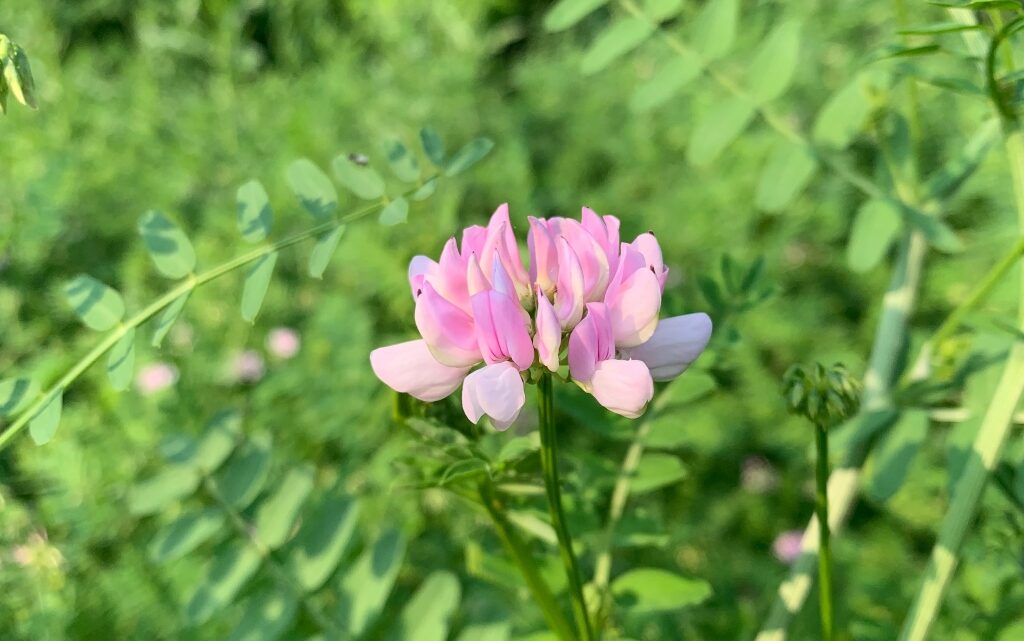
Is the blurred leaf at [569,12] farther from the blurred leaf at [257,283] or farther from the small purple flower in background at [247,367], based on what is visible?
the small purple flower in background at [247,367]

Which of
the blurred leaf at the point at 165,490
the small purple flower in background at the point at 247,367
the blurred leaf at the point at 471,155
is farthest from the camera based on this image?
the small purple flower in background at the point at 247,367

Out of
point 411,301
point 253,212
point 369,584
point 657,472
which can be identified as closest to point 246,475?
point 369,584

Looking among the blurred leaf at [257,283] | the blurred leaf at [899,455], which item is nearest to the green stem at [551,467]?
the blurred leaf at [257,283]

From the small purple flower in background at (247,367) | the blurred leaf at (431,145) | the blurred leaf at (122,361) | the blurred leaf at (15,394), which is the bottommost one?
the small purple flower in background at (247,367)

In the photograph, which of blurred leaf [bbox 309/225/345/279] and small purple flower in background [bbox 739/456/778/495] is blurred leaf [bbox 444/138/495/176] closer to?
blurred leaf [bbox 309/225/345/279]

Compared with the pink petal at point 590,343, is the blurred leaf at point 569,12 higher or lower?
lower

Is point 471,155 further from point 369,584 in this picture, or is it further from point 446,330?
point 369,584

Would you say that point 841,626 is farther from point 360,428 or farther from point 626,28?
point 360,428
